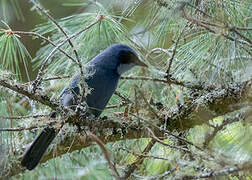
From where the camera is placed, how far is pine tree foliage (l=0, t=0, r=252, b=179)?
2.21 metres

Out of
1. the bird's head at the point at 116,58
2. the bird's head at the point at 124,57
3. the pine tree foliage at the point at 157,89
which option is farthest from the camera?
the bird's head at the point at 116,58

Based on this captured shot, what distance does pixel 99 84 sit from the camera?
301 cm

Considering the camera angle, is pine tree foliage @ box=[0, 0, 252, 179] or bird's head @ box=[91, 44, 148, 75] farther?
bird's head @ box=[91, 44, 148, 75]

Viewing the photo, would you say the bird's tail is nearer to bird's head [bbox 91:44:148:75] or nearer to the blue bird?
the blue bird

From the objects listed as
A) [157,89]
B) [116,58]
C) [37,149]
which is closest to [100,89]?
[116,58]

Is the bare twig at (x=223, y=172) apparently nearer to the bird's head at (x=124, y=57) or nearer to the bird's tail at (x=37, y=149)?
the bird's head at (x=124, y=57)

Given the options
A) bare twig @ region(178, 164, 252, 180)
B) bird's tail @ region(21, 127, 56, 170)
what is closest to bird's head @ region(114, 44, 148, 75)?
bird's tail @ region(21, 127, 56, 170)

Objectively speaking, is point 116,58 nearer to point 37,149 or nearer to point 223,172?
point 37,149

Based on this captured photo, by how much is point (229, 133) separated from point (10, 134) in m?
1.27

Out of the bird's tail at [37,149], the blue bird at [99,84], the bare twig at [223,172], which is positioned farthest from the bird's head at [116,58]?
the bare twig at [223,172]

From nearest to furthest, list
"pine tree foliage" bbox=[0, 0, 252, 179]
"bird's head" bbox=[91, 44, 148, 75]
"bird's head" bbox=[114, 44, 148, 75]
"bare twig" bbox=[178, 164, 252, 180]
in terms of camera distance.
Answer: "bare twig" bbox=[178, 164, 252, 180] → "pine tree foliage" bbox=[0, 0, 252, 179] → "bird's head" bbox=[114, 44, 148, 75] → "bird's head" bbox=[91, 44, 148, 75]

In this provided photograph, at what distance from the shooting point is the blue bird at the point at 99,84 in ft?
9.37

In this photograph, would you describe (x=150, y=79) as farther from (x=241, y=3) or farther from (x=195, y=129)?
(x=195, y=129)

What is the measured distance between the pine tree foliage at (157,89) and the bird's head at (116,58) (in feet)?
0.19
